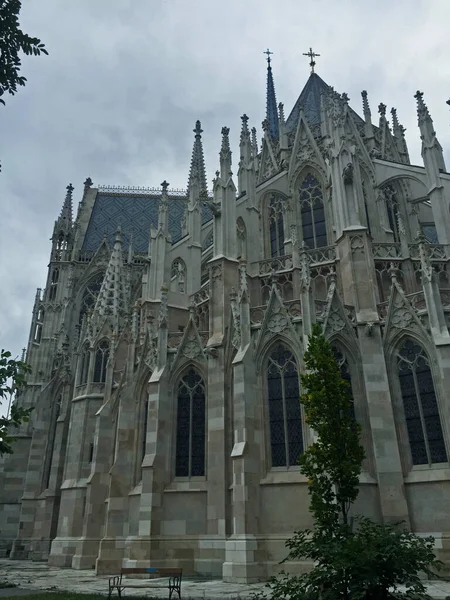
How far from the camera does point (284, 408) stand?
63.0 ft

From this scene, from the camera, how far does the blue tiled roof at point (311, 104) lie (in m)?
31.2

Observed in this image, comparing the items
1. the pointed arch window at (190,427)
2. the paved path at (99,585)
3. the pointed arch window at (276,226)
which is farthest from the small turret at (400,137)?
the paved path at (99,585)

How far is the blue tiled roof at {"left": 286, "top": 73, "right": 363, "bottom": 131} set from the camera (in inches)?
1228

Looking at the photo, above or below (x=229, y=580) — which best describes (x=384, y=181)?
above

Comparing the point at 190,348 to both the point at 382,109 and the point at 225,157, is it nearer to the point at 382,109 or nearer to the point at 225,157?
the point at 225,157

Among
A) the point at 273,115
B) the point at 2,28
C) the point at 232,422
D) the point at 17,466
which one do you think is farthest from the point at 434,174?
the point at 273,115

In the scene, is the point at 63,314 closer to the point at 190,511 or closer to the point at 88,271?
the point at 88,271

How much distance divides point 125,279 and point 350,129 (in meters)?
15.9

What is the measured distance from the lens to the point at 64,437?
2884cm

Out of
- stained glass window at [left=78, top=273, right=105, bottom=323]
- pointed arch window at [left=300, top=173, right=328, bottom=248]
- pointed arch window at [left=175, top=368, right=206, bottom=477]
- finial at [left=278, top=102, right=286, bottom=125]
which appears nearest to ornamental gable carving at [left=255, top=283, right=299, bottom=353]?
pointed arch window at [left=175, top=368, right=206, bottom=477]

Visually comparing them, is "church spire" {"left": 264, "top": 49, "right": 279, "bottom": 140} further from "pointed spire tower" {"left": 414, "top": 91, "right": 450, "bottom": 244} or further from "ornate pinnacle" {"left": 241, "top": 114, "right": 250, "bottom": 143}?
"pointed spire tower" {"left": 414, "top": 91, "right": 450, "bottom": 244}

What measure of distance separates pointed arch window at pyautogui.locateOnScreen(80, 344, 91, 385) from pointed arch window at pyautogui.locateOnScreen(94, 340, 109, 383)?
63cm

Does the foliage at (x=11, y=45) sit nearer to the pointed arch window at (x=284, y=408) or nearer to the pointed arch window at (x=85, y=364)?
the pointed arch window at (x=284, y=408)

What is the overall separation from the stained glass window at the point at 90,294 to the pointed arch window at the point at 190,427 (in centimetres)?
2098
